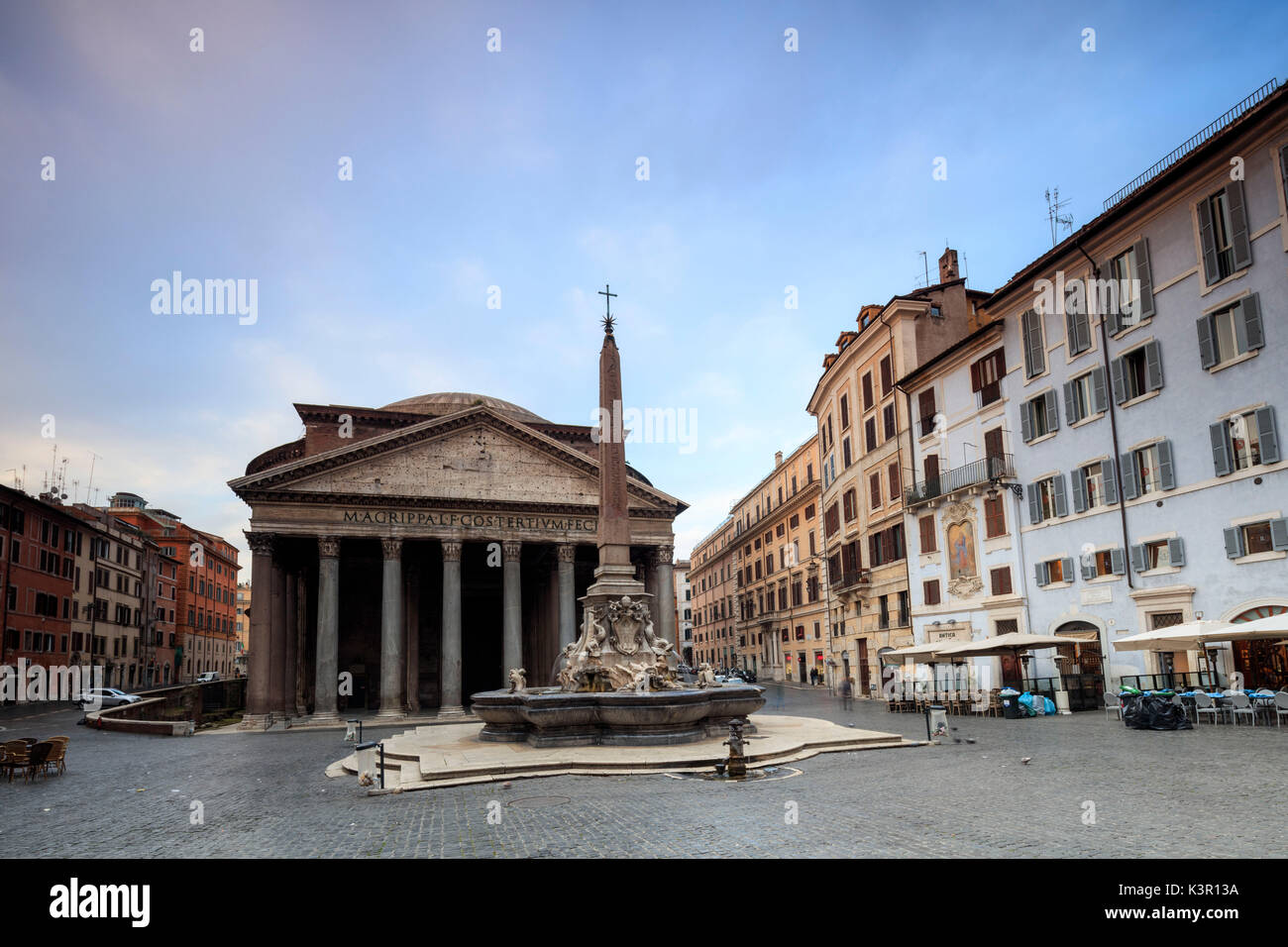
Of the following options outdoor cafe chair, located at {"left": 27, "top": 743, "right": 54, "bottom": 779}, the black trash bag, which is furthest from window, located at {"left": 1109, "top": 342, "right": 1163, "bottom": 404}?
outdoor cafe chair, located at {"left": 27, "top": 743, "right": 54, "bottom": 779}

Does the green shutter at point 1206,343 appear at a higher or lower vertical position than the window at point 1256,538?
higher

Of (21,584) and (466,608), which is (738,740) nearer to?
(466,608)

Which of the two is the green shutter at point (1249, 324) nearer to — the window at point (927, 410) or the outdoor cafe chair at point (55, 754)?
the window at point (927, 410)

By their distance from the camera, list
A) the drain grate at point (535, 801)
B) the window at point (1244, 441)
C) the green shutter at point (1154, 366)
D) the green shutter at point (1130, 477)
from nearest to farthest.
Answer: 1. the drain grate at point (535, 801)
2. the window at point (1244, 441)
3. the green shutter at point (1154, 366)
4. the green shutter at point (1130, 477)

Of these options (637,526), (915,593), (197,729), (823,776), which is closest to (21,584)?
(197,729)

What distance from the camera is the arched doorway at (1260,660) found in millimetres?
19750

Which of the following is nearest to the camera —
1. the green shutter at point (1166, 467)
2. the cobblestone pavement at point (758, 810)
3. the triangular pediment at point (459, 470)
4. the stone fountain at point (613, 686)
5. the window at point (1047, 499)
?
the cobblestone pavement at point (758, 810)

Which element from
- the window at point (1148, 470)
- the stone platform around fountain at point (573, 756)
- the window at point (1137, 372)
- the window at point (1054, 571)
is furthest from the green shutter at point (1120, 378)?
the stone platform around fountain at point (573, 756)

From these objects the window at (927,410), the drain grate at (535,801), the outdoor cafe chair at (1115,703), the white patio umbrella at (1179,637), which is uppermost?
the window at (927,410)

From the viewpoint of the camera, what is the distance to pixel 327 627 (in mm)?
32594

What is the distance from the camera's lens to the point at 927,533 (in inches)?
1277

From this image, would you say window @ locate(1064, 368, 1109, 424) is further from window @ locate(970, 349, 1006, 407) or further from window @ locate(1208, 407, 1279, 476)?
window @ locate(1208, 407, 1279, 476)

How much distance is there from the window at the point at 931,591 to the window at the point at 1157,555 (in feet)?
30.6
